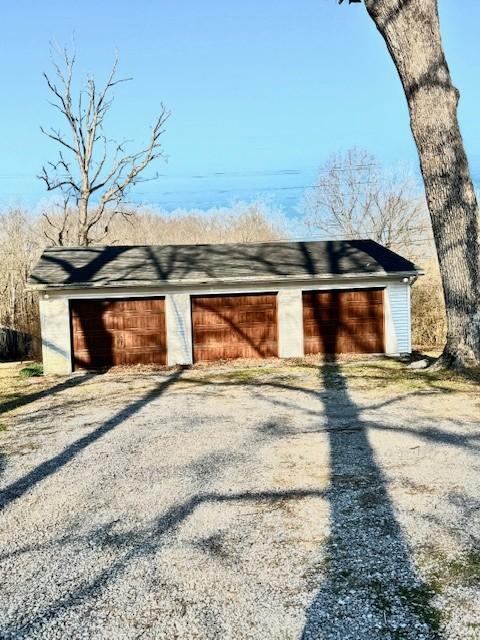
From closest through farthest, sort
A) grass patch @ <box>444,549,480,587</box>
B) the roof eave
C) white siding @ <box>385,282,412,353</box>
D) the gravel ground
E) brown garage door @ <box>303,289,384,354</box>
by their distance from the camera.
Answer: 1. the gravel ground
2. grass patch @ <box>444,549,480,587</box>
3. the roof eave
4. white siding @ <box>385,282,412,353</box>
5. brown garage door @ <box>303,289,384,354</box>

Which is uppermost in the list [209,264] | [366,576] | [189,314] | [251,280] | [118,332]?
[209,264]

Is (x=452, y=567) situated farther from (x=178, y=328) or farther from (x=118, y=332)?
(x=118, y=332)

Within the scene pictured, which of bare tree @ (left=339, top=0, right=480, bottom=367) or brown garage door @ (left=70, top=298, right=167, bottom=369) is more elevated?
bare tree @ (left=339, top=0, right=480, bottom=367)

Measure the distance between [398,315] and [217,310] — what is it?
16.2ft

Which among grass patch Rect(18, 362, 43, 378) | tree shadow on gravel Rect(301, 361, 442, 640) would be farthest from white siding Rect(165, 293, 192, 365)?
tree shadow on gravel Rect(301, 361, 442, 640)

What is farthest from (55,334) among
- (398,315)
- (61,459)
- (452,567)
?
(452,567)

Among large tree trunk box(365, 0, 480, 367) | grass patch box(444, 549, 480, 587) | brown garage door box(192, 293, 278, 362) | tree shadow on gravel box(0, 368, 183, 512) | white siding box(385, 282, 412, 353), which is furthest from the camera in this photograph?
white siding box(385, 282, 412, 353)

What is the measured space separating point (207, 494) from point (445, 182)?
8.47 metres

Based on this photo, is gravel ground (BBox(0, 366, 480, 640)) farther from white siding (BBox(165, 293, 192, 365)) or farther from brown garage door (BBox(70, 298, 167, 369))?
white siding (BBox(165, 293, 192, 365))

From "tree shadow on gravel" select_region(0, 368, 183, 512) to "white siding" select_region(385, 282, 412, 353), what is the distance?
778 centimetres

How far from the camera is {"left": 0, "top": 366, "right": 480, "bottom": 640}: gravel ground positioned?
345cm

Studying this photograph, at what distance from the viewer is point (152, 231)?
153 ft

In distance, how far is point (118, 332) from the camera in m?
15.5

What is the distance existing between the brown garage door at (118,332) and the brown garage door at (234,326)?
1015 millimetres
